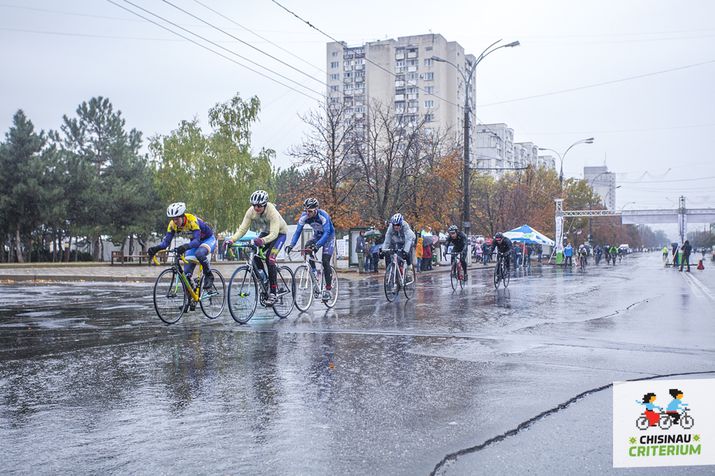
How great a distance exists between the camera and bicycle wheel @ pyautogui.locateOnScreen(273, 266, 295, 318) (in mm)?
11109

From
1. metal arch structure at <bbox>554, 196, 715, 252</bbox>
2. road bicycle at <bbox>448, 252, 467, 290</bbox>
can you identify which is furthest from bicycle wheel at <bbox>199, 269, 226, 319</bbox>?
metal arch structure at <bbox>554, 196, 715, 252</bbox>

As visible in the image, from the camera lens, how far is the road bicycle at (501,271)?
19828mm

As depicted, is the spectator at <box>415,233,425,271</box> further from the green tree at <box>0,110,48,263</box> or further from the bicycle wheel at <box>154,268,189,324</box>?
the green tree at <box>0,110,48,263</box>

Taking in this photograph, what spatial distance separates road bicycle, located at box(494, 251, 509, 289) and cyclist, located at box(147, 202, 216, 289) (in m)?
11.1

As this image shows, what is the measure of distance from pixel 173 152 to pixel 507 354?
53.1 metres

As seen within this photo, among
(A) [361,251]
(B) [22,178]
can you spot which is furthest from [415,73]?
(A) [361,251]

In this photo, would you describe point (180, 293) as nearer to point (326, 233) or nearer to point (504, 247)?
point (326, 233)

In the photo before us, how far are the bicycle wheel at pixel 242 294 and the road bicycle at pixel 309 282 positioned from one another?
133 cm

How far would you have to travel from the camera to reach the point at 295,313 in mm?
11891

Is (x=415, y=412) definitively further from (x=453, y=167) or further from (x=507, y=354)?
(x=453, y=167)

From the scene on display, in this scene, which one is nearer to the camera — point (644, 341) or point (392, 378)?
point (392, 378)

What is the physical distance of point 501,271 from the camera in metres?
20.0

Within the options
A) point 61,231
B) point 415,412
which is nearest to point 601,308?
point 415,412

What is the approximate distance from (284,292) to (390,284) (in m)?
3.94
